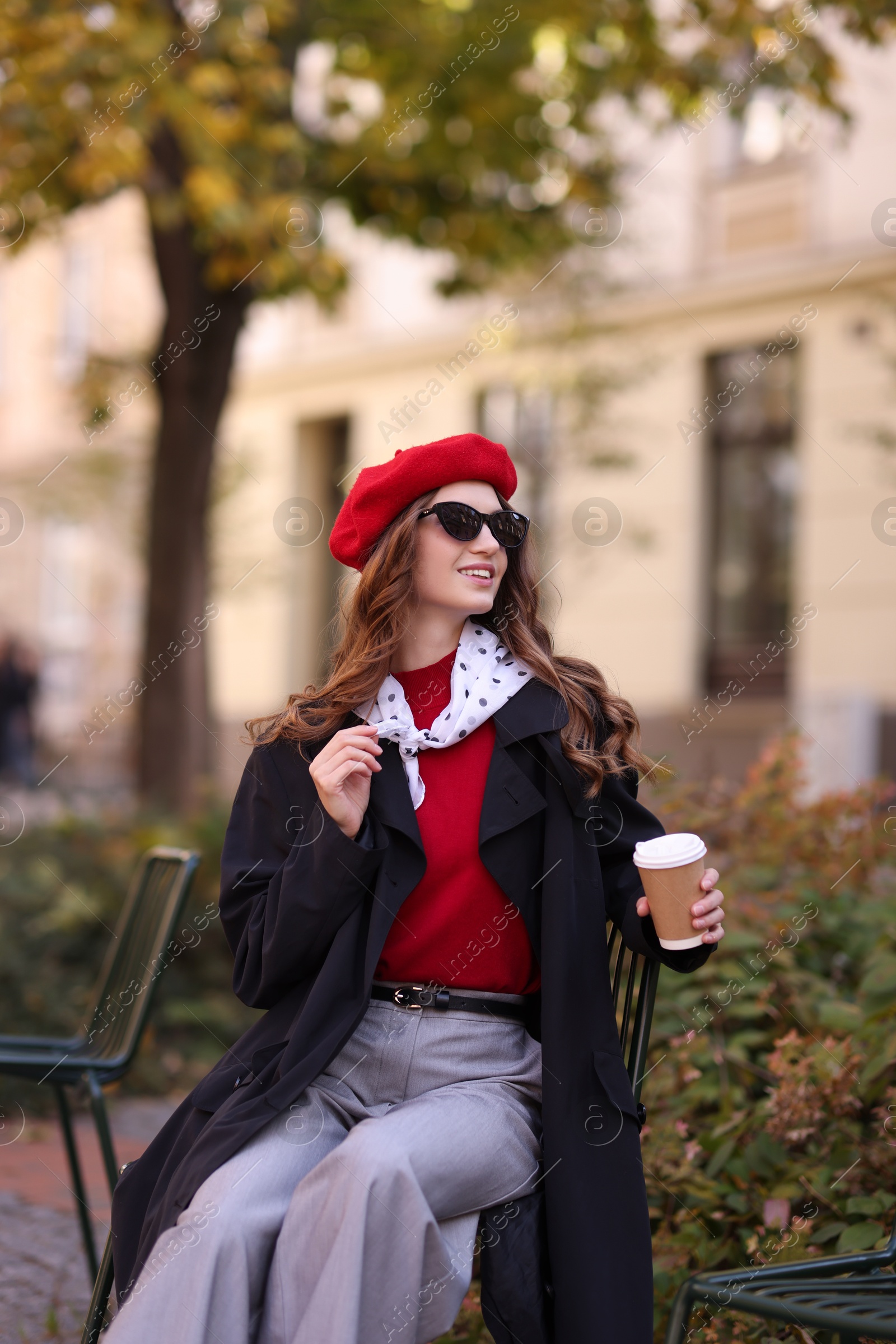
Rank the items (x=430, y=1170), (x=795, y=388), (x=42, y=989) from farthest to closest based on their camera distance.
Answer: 1. (x=795, y=388)
2. (x=42, y=989)
3. (x=430, y=1170)

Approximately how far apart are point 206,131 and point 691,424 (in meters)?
8.18

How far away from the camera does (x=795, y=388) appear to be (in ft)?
45.3

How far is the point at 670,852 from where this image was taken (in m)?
2.04

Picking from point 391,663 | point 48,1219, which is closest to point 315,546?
point 48,1219

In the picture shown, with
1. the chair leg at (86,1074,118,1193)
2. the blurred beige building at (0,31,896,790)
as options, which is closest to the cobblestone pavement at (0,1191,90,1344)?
the chair leg at (86,1074,118,1193)

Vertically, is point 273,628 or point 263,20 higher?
point 263,20

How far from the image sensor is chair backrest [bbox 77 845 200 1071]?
319 centimetres

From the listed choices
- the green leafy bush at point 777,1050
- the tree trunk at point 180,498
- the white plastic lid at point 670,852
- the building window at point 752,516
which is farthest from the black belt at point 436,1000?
the building window at point 752,516

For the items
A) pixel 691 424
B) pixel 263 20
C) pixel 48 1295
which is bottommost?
pixel 48 1295

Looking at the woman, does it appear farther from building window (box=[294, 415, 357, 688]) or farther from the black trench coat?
building window (box=[294, 415, 357, 688])

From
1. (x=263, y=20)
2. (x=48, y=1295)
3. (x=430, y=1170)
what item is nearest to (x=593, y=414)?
(x=263, y=20)

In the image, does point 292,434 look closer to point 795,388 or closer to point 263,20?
point 795,388

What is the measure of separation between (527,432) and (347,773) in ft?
41.7

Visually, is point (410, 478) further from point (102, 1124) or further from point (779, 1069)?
point (102, 1124)
